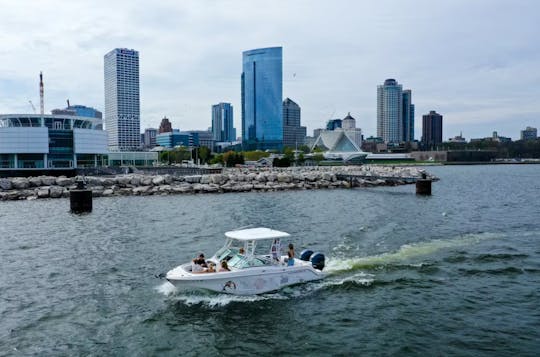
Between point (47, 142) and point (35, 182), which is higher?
point (47, 142)

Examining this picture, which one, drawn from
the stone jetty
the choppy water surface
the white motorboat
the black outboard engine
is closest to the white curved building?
the stone jetty

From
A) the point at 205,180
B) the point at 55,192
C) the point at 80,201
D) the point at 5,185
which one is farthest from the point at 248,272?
the point at 5,185

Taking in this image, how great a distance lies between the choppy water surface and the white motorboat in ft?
1.91

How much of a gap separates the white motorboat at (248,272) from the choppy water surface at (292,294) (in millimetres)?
582

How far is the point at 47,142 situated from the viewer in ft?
368

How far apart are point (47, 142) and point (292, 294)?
10364cm

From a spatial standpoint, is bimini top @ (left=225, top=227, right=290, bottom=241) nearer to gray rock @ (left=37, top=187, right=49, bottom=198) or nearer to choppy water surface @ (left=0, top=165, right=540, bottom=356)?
choppy water surface @ (left=0, top=165, right=540, bottom=356)

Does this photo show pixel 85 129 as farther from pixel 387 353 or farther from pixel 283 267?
pixel 387 353

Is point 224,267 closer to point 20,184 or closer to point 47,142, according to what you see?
point 20,184

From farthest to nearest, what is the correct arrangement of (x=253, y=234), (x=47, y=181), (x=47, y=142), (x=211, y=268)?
(x=47, y=142) → (x=47, y=181) → (x=253, y=234) → (x=211, y=268)

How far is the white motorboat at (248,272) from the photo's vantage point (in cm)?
2334

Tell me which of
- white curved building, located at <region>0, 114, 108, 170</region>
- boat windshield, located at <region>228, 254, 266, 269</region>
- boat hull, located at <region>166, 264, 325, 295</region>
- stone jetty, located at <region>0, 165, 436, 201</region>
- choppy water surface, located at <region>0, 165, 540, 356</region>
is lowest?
choppy water surface, located at <region>0, 165, 540, 356</region>

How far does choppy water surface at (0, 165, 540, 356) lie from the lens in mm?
19016

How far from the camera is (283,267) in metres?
25.0
